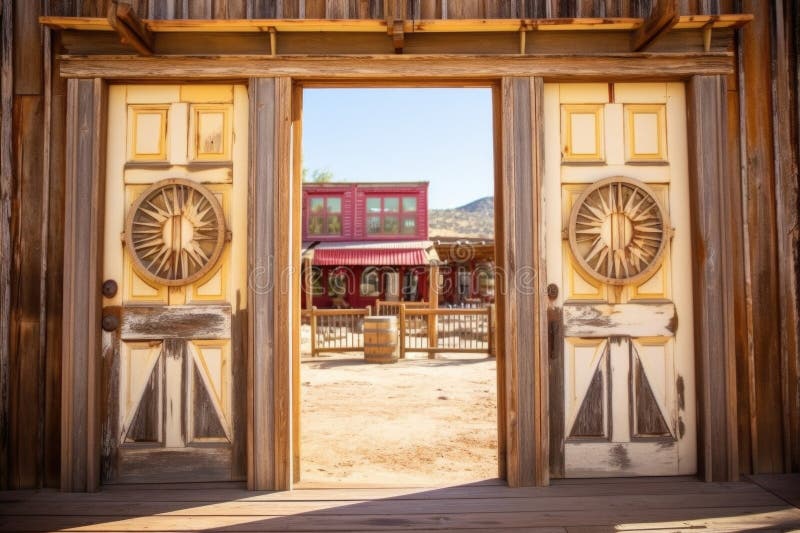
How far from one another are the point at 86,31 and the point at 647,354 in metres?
4.71

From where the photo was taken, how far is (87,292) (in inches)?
139

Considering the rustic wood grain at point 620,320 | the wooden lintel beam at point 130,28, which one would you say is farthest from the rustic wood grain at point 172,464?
the wooden lintel beam at point 130,28

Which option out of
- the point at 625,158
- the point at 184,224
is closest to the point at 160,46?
the point at 184,224

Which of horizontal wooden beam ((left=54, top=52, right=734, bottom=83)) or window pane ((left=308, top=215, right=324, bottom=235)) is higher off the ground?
window pane ((left=308, top=215, right=324, bottom=235))

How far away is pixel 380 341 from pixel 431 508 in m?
8.31

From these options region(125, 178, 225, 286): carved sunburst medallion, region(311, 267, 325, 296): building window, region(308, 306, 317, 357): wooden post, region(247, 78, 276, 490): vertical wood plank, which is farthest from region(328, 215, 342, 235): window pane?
region(247, 78, 276, 490): vertical wood plank

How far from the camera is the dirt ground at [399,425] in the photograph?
4.34 metres

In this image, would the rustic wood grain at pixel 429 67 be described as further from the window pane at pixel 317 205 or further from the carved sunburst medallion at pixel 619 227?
the window pane at pixel 317 205

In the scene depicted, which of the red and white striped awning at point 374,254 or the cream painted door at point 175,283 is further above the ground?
the red and white striped awning at point 374,254

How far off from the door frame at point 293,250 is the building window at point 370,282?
1987 cm

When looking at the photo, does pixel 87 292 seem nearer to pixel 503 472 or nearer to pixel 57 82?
pixel 57 82

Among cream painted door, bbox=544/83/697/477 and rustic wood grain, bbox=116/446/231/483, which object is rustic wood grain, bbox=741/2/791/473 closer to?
cream painted door, bbox=544/83/697/477

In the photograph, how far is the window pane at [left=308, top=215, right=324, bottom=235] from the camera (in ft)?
77.4

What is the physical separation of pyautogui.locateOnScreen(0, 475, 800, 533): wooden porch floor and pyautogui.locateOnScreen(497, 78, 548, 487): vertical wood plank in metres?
0.27
